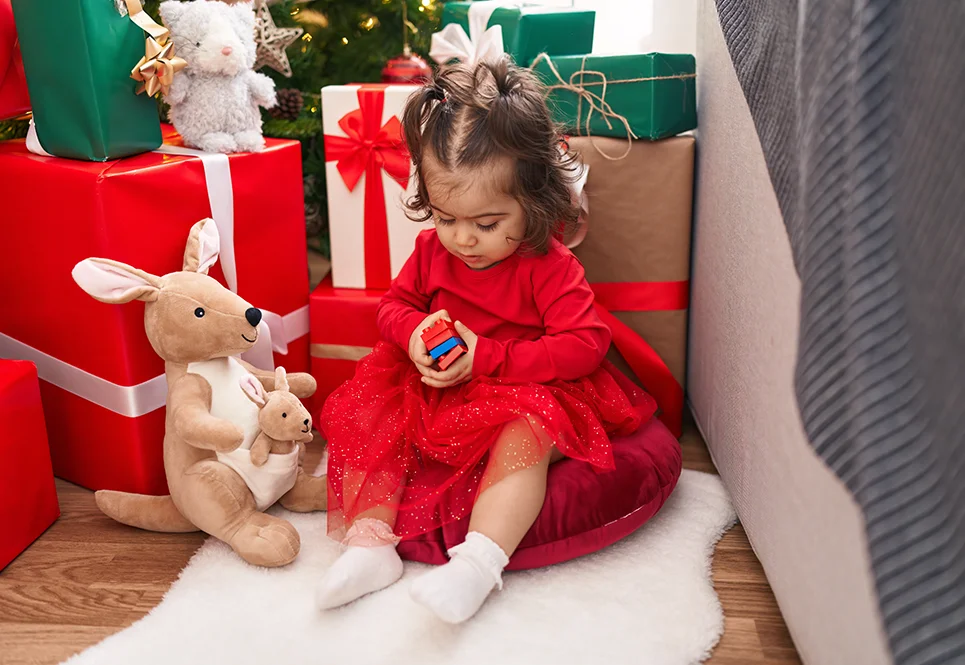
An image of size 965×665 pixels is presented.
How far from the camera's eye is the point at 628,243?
1.36m

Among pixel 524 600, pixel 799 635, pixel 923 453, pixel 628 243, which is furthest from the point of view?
pixel 628 243

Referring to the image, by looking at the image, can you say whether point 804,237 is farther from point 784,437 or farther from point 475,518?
point 475,518

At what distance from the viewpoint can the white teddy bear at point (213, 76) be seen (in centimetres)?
121

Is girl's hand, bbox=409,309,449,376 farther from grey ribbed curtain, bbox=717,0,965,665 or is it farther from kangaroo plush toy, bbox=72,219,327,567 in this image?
grey ribbed curtain, bbox=717,0,965,665

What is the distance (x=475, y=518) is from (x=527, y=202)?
1.29ft

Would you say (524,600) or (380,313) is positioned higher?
(380,313)

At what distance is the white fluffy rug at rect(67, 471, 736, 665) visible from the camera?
889 millimetres

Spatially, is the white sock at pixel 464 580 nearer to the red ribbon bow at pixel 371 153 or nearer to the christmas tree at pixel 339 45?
the red ribbon bow at pixel 371 153

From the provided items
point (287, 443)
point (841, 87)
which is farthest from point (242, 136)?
point (841, 87)

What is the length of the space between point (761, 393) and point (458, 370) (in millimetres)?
372

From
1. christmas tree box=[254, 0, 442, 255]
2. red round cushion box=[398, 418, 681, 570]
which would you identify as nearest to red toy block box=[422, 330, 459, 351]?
red round cushion box=[398, 418, 681, 570]

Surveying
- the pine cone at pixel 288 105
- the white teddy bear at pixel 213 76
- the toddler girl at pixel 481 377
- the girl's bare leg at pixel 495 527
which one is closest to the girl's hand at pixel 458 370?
the toddler girl at pixel 481 377

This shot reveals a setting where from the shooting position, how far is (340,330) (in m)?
1.40

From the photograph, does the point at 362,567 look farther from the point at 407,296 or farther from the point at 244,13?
the point at 244,13
